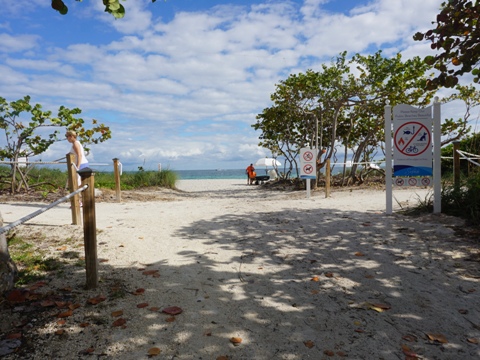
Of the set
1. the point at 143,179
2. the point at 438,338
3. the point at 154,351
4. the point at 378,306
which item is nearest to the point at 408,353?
the point at 438,338

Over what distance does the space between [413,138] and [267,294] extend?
4.88 meters

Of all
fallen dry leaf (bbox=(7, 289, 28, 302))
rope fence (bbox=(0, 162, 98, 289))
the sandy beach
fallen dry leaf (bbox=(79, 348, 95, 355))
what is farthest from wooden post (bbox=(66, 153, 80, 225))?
fallen dry leaf (bbox=(79, 348, 95, 355))

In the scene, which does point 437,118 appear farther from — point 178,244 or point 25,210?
point 25,210

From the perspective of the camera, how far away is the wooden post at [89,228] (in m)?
3.52

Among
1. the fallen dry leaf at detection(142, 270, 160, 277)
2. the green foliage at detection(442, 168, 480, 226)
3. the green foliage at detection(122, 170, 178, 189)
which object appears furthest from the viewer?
the green foliage at detection(122, 170, 178, 189)

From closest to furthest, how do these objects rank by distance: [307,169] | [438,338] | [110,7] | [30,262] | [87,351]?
[87,351], [438,338], [110,7], [30,262], [307,169]

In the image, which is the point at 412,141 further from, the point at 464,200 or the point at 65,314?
the point at 65,314

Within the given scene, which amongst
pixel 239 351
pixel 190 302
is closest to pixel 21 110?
pixel 190 302

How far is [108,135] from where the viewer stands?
42.9 ft

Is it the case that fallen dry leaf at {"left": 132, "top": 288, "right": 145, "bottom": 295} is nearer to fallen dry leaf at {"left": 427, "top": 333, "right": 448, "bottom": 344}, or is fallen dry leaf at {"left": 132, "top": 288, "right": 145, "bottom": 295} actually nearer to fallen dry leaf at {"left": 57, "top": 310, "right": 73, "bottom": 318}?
fallen dry leaf at {"left": 57, "top": 310, "right": 73, "bottom": 318}

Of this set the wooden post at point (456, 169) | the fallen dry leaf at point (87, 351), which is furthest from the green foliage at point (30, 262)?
the wooden post at point (456, 169)

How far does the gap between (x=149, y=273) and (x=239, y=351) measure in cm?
178

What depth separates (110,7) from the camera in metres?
3.00

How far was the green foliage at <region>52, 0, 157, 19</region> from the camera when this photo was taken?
2.87m
